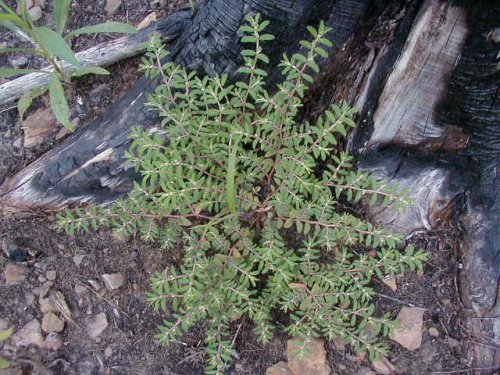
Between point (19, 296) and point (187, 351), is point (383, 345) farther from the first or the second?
point (19, 296)

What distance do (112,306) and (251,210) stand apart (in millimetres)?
945

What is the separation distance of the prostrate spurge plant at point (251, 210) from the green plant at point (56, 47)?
Answer: 38cm

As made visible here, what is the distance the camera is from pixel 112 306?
2873 millimetres

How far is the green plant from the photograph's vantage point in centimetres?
239

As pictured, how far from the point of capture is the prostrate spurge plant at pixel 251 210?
7.64ft

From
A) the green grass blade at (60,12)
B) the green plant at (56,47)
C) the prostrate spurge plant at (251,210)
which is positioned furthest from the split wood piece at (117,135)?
the green grass blade at (60,12)

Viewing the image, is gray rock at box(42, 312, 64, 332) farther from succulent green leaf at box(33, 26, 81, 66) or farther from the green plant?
→ succulent green leaf at box(33, 26, 81, 66)

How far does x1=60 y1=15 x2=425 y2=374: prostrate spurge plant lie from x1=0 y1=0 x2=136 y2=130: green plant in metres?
0.38

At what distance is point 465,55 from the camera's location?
82.0 inches

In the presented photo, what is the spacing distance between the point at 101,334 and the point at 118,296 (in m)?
0.21

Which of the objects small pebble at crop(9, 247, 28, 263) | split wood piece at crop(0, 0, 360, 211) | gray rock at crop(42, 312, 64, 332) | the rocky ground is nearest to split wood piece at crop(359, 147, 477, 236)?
the rocky ground

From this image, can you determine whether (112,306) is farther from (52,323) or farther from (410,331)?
(410,331)

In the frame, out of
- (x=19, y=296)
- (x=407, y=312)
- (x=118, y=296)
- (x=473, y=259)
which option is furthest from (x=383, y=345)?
(x=19, y=296)

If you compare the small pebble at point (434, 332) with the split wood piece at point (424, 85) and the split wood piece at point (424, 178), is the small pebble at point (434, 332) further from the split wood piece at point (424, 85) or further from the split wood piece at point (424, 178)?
the split wood piece at point (424, 85)
